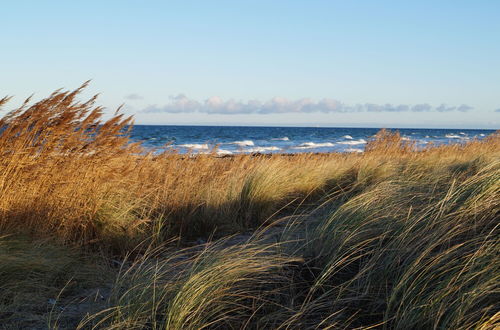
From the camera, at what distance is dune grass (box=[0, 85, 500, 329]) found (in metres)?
2.75

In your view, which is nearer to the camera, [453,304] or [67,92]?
[453,304]

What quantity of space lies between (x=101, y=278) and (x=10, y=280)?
62 centimetres

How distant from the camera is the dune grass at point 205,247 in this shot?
108 inches

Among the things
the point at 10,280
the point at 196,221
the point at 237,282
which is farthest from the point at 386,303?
the point at 196,221

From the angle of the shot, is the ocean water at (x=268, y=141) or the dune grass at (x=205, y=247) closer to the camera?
the dune grass at (x=205, y=247)

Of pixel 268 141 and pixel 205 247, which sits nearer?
pixel 205 247

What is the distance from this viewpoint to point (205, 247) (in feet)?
11.8

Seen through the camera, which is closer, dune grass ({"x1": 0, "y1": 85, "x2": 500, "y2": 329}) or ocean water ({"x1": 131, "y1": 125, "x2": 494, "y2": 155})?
dune grass ({"x1": 0, "y1": 85, "x2": 500, "y2": 329})

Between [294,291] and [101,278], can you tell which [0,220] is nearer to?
[101,278]

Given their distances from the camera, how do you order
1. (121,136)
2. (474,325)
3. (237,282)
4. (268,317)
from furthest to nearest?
1. (121,136)
2. (237,282)
3. (268,317)
4. (474,325)

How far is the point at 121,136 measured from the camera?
5.48 meters

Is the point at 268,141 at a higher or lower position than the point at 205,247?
lower

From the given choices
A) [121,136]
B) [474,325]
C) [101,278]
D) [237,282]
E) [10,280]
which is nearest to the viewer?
[474,325]

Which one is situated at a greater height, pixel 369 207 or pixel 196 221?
pixel 369 207
